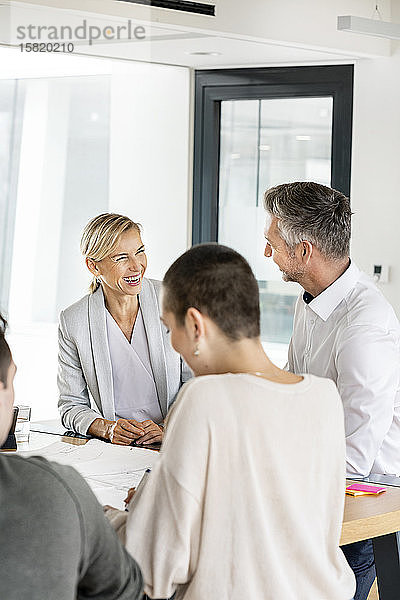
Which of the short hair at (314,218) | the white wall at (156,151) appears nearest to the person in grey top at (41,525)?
the short hair at (314,218)

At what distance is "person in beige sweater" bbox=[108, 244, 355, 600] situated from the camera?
1.59 metres

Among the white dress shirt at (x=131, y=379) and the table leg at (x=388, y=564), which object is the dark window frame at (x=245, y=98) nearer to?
the white dress shirt at (x=131, y=379)

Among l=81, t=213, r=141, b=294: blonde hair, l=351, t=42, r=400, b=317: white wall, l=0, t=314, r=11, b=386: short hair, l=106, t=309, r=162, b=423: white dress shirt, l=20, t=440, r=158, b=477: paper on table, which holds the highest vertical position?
l=351, t=42, r=400, b=317: white wall

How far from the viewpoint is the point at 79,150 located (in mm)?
6434

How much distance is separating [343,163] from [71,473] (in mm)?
4351

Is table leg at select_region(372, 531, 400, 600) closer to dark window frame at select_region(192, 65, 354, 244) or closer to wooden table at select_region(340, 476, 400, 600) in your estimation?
wooden table at select_region(340, 476, 400, 600)

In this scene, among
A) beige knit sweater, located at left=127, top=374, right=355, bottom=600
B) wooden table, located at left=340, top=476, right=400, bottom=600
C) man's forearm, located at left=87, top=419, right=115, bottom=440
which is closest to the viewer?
beige knit sweater, located at left=127, top=374, right=355, bottom=600

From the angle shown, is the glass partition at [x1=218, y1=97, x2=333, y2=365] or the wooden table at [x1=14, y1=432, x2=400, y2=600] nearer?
the wooden table at [x1=14, y1=432, x2=400, y2=600]

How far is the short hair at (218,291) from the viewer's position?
1664mm

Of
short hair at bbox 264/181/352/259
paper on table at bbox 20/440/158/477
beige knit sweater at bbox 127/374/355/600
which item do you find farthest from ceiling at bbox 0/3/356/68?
beige knit sweater at bbox 127/374/355/600

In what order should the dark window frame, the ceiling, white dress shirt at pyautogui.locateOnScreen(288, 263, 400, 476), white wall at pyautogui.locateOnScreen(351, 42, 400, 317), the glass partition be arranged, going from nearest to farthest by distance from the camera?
white dress shirt at pyautogui.locateOnScreen(288, 263, 400, 476)
the ceiling
white wall at pyautogui.locateOnScreen(351, 42, 400, 317)
the dark window frame
the glass partition

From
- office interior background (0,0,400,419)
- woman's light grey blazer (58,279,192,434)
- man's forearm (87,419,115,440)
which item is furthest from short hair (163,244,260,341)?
Result: office interior background (0,0,400,419)

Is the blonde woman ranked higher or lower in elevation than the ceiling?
lower

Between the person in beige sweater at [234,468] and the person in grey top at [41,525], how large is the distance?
276mm
